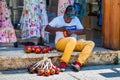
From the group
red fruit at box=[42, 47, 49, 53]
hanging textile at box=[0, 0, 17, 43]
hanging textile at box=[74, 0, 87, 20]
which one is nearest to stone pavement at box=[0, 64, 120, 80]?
red fruit at box=[42, 47, 49, 53]

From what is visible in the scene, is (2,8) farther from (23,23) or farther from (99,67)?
(99,67)

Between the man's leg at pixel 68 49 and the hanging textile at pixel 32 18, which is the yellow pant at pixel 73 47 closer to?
the man's leg at pixel 68 49

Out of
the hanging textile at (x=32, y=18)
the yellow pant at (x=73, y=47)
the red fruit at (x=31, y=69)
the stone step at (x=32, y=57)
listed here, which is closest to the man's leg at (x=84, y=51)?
the yellow pant at (x=73, y=47)

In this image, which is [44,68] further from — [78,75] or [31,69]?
[78,75]

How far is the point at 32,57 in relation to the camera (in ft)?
22.9

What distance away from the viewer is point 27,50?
7.08m

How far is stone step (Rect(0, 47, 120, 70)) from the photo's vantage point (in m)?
6.86

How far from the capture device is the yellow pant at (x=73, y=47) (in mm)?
6852

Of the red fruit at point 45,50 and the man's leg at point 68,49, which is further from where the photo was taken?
the red fruit at point 45,50

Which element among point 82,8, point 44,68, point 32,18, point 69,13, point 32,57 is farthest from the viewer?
point 82,8

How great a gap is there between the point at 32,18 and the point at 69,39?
5.05ft

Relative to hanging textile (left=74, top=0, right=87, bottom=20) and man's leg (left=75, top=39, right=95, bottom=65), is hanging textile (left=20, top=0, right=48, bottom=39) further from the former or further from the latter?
man's leg (left=75, top=39, right=95, bottom=65)

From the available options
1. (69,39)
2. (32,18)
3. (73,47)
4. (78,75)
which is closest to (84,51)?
(73,47)

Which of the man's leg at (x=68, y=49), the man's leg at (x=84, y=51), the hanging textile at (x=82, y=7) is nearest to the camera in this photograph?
the man's leg at (x=68, y=49)
